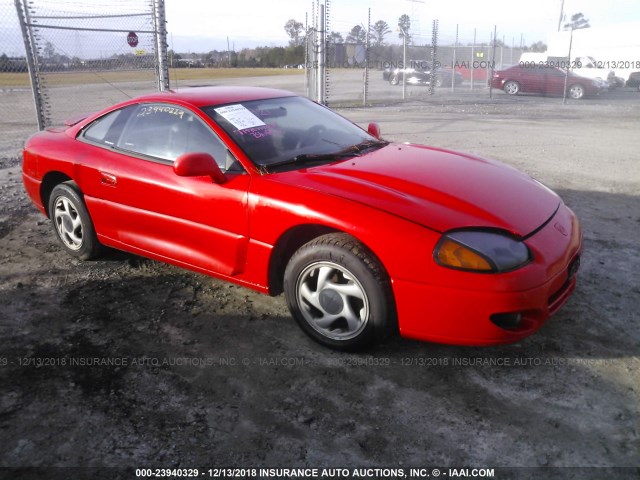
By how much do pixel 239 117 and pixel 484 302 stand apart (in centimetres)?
206

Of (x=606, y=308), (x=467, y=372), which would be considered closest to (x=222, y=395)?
(x=467, y=372)

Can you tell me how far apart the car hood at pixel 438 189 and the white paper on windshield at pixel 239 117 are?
578 millimetres

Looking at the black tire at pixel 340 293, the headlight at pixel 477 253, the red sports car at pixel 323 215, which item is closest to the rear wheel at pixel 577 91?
the red sports car at pixel 323 215

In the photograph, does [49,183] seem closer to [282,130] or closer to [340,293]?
[282,130]

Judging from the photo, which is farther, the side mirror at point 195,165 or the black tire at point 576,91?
the black tire at point 576,91

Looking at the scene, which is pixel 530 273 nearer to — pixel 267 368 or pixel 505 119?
pixel 267 368

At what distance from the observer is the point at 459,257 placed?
2.74 meters

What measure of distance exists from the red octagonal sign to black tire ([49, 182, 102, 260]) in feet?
20.1

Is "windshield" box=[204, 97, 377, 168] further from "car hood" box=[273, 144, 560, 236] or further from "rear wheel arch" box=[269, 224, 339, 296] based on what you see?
"rear wheel arch" box=[269, 224, 339, 296]

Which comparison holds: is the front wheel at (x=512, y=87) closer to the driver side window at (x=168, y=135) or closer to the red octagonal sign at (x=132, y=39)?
A: the red octagonal sign at (x=132, y=39)

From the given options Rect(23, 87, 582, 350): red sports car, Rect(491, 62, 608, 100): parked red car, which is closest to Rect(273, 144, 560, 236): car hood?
Rect(23, 87, 582, 350): red sports car

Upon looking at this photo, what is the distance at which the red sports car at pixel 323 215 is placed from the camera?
2783mm

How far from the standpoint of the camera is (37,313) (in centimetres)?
366

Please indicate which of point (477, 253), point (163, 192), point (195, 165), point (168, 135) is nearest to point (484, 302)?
point (477, 253)
